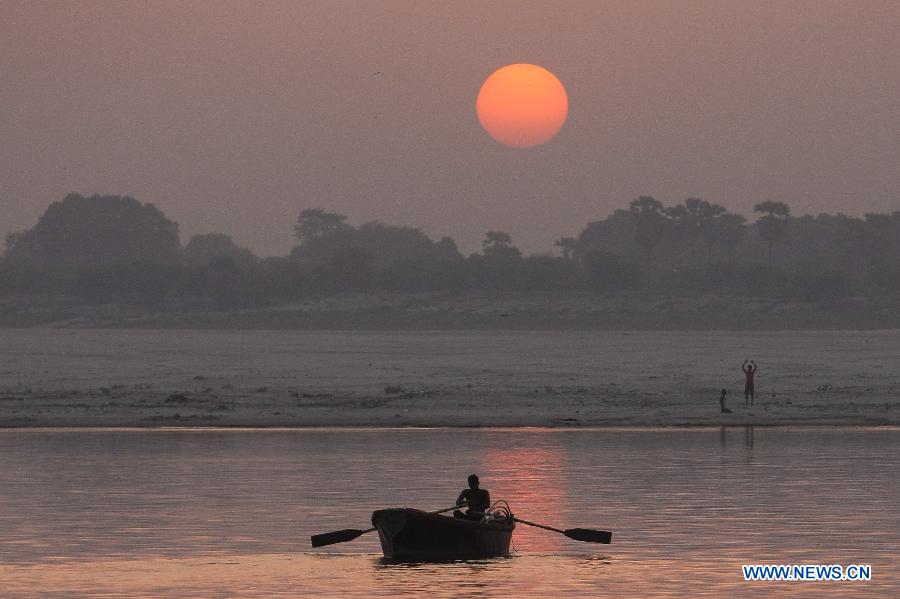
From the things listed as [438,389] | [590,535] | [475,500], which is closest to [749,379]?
[438,389]

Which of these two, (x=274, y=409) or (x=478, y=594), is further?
(x=274, y=409)

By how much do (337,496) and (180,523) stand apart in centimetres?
616

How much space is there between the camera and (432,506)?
40875mm

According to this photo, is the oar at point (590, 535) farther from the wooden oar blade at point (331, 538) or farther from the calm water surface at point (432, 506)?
the wooden oar blade at point (331, 538)

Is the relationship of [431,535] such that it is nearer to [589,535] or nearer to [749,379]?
[589,535]

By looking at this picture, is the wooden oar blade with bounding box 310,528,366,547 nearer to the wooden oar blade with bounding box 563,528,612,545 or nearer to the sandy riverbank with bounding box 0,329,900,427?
the wooden oar blade with bounding box 563,528,612,545

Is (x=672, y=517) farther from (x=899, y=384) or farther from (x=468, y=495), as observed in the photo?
(x=899, y=384)

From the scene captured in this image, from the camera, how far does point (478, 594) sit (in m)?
28.6

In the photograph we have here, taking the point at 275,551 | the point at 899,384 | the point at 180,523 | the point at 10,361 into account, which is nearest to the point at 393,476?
the point at 180,523

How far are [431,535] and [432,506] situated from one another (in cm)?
873

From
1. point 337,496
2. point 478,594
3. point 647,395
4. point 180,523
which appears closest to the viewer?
point 478,594

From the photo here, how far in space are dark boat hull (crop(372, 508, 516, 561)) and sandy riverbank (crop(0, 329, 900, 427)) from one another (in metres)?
35.5

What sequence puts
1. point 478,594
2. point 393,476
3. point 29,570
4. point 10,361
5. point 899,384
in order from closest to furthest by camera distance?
point 478,594, point 29,570, point 393,476, point 899,384, point 10,361

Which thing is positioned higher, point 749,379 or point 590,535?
point 749,379
